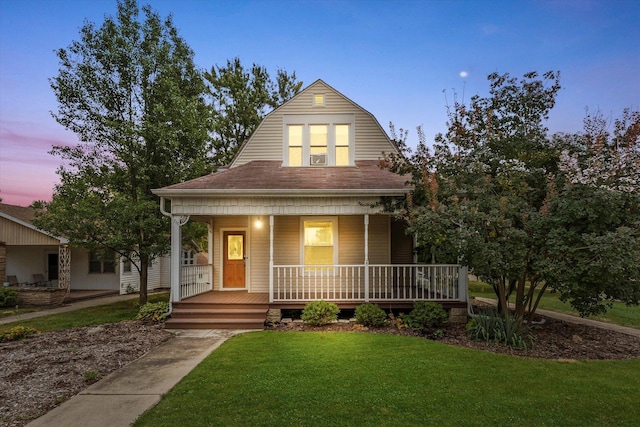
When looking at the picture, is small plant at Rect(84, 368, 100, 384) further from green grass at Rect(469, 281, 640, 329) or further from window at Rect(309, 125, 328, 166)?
green grass at Rect(469, 281, 640, 329)

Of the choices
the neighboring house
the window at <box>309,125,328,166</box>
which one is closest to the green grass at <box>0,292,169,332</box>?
the neighboring house

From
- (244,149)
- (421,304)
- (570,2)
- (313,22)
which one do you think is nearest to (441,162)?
(421,304)

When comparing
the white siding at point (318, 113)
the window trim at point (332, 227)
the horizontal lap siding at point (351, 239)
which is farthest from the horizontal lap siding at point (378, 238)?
the white siding at point (318, 113)

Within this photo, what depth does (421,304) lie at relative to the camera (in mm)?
8078

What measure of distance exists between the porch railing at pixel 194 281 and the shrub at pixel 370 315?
16.3 ft

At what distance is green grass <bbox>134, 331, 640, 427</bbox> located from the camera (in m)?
3.62

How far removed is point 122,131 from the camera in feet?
33.9

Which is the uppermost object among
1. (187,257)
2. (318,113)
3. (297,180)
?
(318,113)

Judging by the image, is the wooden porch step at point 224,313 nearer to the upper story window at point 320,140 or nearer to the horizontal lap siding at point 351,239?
the horizontal lap siding at point 351,239

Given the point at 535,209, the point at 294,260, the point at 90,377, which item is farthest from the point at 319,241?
the point at 90,377

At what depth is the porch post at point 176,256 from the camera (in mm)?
8727

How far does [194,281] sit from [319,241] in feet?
13.5

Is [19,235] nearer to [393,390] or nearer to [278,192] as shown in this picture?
[278,192]

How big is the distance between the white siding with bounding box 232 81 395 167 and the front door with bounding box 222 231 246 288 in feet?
8.72
